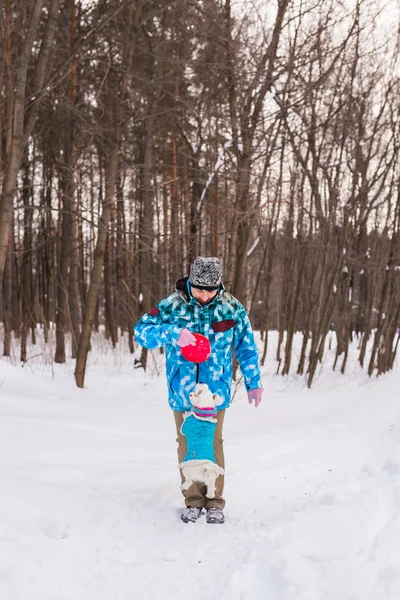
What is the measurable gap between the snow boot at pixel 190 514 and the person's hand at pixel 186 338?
3.93 feet

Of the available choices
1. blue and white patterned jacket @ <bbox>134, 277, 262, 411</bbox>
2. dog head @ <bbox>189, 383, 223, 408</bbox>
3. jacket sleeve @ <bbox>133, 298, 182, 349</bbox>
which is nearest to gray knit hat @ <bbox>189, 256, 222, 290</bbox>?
blue and white patterned jacket @ <bbox>134, 277, 262, 411</bbox>

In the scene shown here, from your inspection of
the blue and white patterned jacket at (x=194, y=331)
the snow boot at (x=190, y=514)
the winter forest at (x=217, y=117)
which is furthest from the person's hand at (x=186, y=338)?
the winter forest at (x=217, y=117)

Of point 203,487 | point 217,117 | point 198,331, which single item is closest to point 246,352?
point 198,331

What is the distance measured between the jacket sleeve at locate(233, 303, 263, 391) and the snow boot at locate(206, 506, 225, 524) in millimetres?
889

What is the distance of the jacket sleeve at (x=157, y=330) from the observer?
3653 mm

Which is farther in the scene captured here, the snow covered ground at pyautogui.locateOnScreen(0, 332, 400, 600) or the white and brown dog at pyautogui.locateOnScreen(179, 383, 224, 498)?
the white and brown dog at pyautogui.locateOnScreen(179, 383, 224, 498)

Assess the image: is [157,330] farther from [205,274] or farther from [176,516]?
[176,516]

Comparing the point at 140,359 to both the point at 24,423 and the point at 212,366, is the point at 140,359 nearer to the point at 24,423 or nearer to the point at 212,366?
the point at 24,423

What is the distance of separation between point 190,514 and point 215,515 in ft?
0.58

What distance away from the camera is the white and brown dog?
12.3ft

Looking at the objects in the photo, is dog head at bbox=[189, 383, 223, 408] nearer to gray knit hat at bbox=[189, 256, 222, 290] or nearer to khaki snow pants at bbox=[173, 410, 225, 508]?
khaki snow pants at bbox=[173, 410, 225, 508]

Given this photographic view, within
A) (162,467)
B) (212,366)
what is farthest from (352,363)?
(212,366)

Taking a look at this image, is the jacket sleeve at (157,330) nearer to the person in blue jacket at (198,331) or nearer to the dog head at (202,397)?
the person in blue jacket at (198,331)

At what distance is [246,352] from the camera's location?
3979 millimetres
